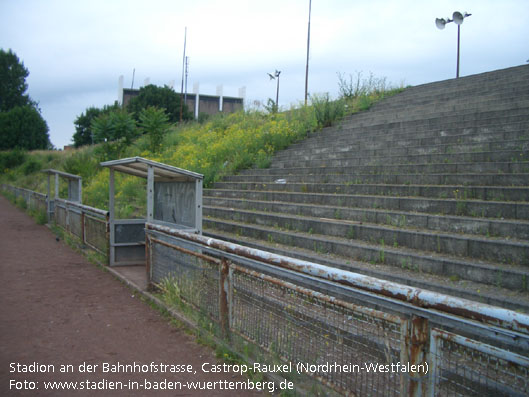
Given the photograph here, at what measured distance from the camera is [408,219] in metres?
6.15

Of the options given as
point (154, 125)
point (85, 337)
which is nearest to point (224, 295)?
point (85, 337)

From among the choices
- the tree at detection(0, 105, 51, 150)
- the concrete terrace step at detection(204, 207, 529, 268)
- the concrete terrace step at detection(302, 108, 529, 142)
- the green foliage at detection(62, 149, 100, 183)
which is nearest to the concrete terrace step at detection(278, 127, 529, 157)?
the concrete terrace step at detection(302, 108, 529, 142)

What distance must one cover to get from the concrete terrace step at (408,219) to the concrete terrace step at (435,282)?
0.94 metres

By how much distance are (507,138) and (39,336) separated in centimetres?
798

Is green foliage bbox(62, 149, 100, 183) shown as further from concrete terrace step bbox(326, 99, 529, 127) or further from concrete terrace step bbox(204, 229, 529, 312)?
concrete terrace step bbox(204, 229, 529, 312)

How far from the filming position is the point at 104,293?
6.32 m

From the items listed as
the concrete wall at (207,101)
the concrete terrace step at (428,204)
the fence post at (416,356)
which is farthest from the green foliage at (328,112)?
the concrete wall at (207,101)

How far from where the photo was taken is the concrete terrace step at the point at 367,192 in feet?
18.6

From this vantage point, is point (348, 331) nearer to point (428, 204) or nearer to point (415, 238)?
point (415, 238)

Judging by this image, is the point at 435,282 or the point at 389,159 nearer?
the point at 435,282

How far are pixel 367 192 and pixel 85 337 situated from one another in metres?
5.35

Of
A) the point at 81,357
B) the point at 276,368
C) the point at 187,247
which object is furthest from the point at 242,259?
the point at 81,357

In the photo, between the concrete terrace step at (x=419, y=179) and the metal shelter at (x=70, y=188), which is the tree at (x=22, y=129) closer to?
the metal shelter at (x=70, y=188)

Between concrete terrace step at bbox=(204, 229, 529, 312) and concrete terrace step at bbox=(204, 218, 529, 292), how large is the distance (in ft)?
0.18
